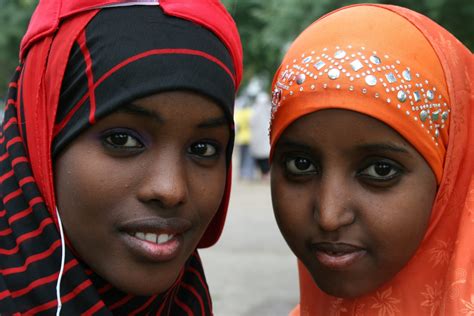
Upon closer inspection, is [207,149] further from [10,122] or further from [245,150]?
[245,150]

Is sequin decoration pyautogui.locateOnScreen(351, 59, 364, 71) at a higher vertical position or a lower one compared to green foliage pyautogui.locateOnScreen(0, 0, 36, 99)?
lower

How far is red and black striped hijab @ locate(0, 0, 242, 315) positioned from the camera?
6.05ft

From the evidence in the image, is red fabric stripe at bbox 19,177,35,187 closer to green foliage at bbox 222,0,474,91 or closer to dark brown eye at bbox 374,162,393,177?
dark brown eye at bbox 374,162,393,177

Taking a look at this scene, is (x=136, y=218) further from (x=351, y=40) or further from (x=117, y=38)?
(x=351, y=40)

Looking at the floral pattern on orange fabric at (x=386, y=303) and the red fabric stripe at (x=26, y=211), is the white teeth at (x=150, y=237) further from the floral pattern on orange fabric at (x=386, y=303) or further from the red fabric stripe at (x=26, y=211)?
the floral pattern on orange fabric at (x=386, y=303)

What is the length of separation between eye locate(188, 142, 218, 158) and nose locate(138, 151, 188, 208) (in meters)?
0.10

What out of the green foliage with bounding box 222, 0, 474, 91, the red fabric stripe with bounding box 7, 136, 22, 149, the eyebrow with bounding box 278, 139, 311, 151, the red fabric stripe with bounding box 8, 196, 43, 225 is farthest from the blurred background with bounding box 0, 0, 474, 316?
the red fabric stripe with bounding box 8, 196, 43, 225

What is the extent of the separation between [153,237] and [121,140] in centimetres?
29

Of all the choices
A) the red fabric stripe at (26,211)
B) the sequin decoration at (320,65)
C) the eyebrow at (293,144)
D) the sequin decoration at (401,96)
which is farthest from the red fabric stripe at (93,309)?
the sequin decoration at (401,96)

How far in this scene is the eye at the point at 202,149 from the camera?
197cm

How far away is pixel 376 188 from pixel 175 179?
64 centimetres

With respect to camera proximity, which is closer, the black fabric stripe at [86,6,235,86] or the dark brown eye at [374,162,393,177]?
the black fabric stripe at [86,6,235,86]

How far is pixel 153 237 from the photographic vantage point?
1.88 metres

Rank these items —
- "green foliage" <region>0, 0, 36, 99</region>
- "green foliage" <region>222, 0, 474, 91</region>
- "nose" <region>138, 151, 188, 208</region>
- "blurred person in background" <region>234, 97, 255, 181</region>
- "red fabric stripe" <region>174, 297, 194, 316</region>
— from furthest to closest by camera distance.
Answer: "green foliage" <region>0, 0, 36, 99</region>, "blurred person in background" <region>234, 97, 255, 181</region>, "green foliage" <region>222, 0, 474, 91</region>, "red fabric stripe" <region>174, 297, 194, 316</region>, "nose" <region>138, 151, 188, 208</region>
